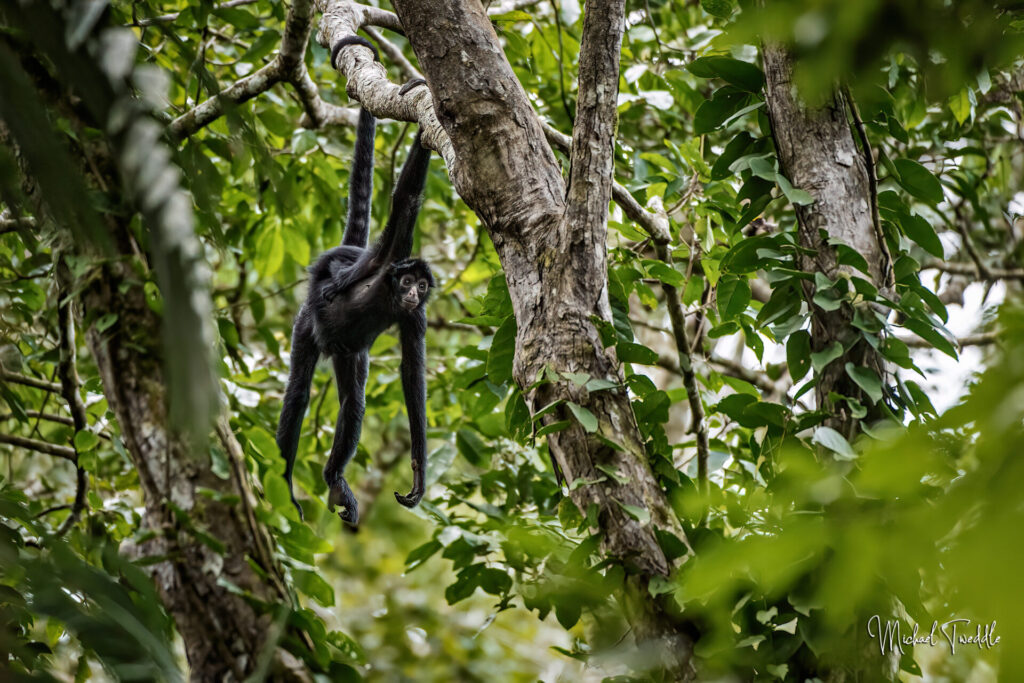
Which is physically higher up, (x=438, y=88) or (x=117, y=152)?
(x=438, y=88)

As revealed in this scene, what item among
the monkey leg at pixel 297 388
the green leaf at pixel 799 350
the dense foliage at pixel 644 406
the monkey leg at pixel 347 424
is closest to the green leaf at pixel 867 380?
the dense foliage at pixel 644 406

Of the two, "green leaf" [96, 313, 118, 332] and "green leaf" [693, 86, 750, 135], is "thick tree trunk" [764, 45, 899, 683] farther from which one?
"green leaf" [96, 313, 118, 332]

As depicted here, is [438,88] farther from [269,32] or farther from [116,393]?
[269,32]

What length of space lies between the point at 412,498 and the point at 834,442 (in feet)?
6.81

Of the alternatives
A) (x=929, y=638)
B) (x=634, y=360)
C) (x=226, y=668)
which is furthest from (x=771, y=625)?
(x=226, y=668)

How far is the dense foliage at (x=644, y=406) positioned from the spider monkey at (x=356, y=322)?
25 cm

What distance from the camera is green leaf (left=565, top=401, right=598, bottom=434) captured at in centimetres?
205

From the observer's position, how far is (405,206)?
3721mm

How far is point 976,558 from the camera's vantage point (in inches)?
22.4

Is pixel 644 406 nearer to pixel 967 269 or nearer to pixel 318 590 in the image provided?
pixel 318 590

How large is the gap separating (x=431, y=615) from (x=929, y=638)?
6.22ft

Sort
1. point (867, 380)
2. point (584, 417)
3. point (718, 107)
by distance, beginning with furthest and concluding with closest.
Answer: point (718, 107) < point (867, 380) < point (584, 417)

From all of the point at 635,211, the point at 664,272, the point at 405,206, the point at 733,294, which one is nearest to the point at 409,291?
the point at 405,206

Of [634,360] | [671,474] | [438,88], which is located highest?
[438,88]
